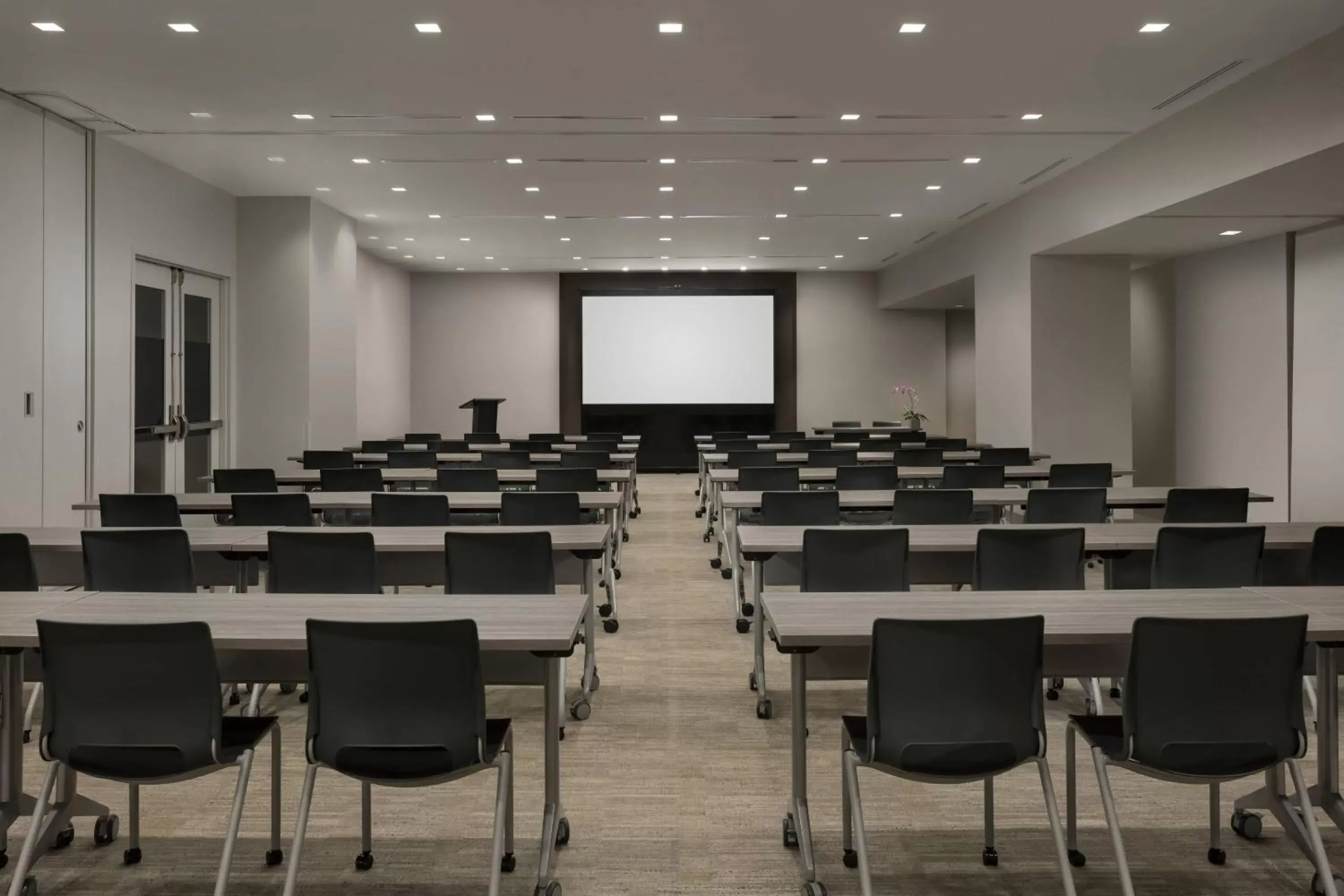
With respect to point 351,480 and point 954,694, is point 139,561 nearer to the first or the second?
point 351,480

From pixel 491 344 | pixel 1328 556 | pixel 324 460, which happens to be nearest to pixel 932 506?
pixel 1328 556

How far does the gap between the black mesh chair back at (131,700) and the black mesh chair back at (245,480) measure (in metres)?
4.38

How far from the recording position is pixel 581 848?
3055mm

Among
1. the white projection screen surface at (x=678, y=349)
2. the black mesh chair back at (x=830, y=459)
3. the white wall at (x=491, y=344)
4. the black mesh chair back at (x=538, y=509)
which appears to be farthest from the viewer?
the white wall at (x=491, y=344)

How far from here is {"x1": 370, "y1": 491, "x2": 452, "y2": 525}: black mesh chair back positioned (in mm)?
5242

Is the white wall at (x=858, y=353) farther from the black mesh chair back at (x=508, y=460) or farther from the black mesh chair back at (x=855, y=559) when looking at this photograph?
the black mesh chair back at (x=855, y=559)

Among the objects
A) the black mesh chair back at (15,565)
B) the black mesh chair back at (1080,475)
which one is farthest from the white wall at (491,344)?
the black mesh chair back at (15,565)

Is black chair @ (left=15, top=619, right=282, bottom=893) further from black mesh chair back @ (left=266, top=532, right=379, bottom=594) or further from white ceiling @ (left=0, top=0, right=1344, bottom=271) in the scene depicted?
white ceiling @ (left=0, top=0, right=1344, bottom=271)

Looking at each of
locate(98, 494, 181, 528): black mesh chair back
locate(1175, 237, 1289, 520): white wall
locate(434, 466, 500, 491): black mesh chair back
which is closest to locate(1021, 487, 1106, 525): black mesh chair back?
locate(434, 466, 500, 491): black mesh chair back

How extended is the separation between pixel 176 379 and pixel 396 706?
9.36 metres

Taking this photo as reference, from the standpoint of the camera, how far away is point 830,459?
29.8 feet

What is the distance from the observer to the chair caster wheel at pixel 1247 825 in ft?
10.0

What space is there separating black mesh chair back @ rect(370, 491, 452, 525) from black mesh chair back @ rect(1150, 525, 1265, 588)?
11.2 ft

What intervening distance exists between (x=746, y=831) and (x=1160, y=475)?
37.4 ft
